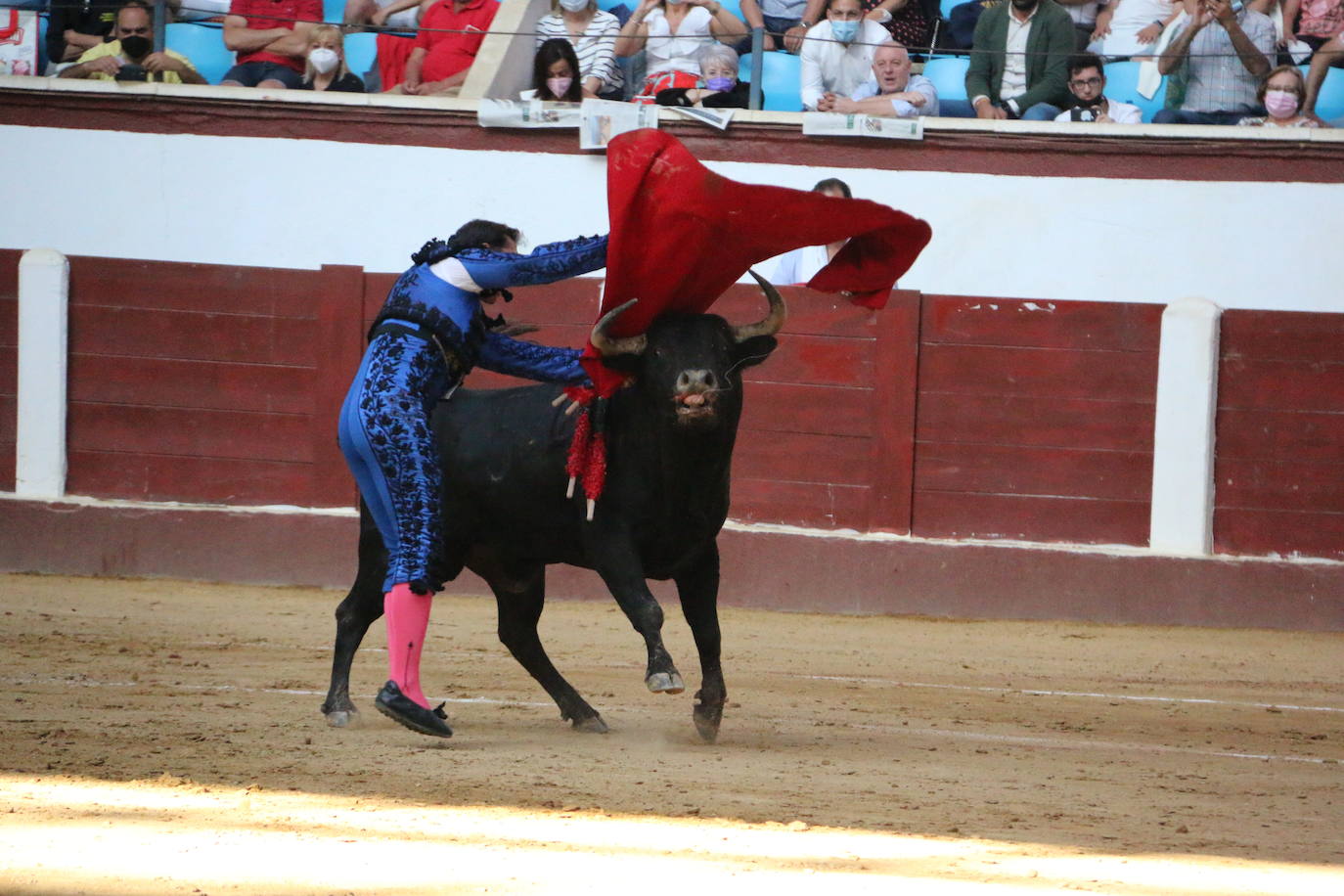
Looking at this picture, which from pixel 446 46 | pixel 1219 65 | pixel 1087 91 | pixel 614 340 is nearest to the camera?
pixel 614 340

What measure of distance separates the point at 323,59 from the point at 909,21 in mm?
2873

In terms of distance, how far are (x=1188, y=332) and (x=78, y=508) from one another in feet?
17.2

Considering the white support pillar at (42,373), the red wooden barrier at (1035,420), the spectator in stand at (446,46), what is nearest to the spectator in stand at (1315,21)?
the red wooden barrier at (1035,420)

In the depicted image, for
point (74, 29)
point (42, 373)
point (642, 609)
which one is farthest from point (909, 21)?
point (642, 609)

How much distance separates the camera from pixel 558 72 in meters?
8.15

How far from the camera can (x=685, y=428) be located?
4.25m

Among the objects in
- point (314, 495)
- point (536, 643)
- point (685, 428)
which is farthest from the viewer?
point (314, 495)

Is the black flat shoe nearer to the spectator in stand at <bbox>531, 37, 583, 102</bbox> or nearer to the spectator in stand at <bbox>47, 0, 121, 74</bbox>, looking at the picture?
the spectator in stand at <bbox>531, 37, 583, 102</bbox>

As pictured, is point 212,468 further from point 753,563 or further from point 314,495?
point 753,563

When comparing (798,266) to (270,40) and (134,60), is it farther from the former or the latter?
(134,60)

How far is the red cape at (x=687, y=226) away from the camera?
166 inches

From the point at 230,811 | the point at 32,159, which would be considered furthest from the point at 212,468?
the point at 230,811

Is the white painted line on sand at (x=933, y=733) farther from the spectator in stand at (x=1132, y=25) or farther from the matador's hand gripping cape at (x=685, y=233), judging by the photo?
the spectator in stand at (x=1132, y=25)

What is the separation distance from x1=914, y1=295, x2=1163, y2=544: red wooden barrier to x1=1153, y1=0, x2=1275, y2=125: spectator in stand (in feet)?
3.10
